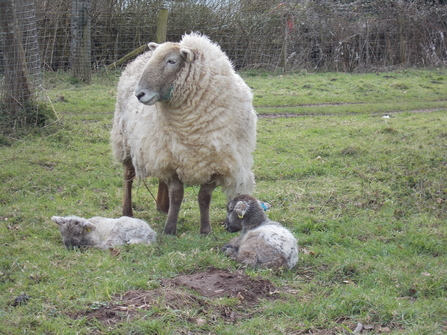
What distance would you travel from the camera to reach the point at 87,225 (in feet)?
19.8

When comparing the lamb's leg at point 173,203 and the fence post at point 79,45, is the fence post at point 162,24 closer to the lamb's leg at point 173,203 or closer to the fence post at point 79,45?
the fence post at point 79,45

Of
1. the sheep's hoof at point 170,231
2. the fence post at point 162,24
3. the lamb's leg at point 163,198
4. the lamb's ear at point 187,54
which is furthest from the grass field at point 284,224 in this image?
the fence post at point 162,24

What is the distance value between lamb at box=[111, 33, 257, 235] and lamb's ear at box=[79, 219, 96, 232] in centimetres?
85

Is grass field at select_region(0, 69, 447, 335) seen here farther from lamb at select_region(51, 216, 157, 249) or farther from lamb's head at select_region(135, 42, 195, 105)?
lamb's head at select_region(135, 42, 195, 105)

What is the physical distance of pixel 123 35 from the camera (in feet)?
56.5

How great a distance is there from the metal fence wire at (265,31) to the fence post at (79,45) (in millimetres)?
27

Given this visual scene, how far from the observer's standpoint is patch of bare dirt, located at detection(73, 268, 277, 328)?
414 centimetres

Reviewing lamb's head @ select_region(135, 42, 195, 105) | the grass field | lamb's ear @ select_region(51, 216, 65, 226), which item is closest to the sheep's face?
the grass field

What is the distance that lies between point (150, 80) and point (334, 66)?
14.5 metres

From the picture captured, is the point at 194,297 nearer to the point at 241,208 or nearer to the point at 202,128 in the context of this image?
the point at 241,208

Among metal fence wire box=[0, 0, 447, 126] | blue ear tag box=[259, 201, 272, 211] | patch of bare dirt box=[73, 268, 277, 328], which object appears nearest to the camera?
patch of bare dirt box=[73, 268, 277, 328]

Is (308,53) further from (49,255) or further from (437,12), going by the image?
(49,255)

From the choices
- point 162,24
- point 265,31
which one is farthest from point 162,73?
point 265,31

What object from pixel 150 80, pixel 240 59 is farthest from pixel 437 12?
pixel 150 80
